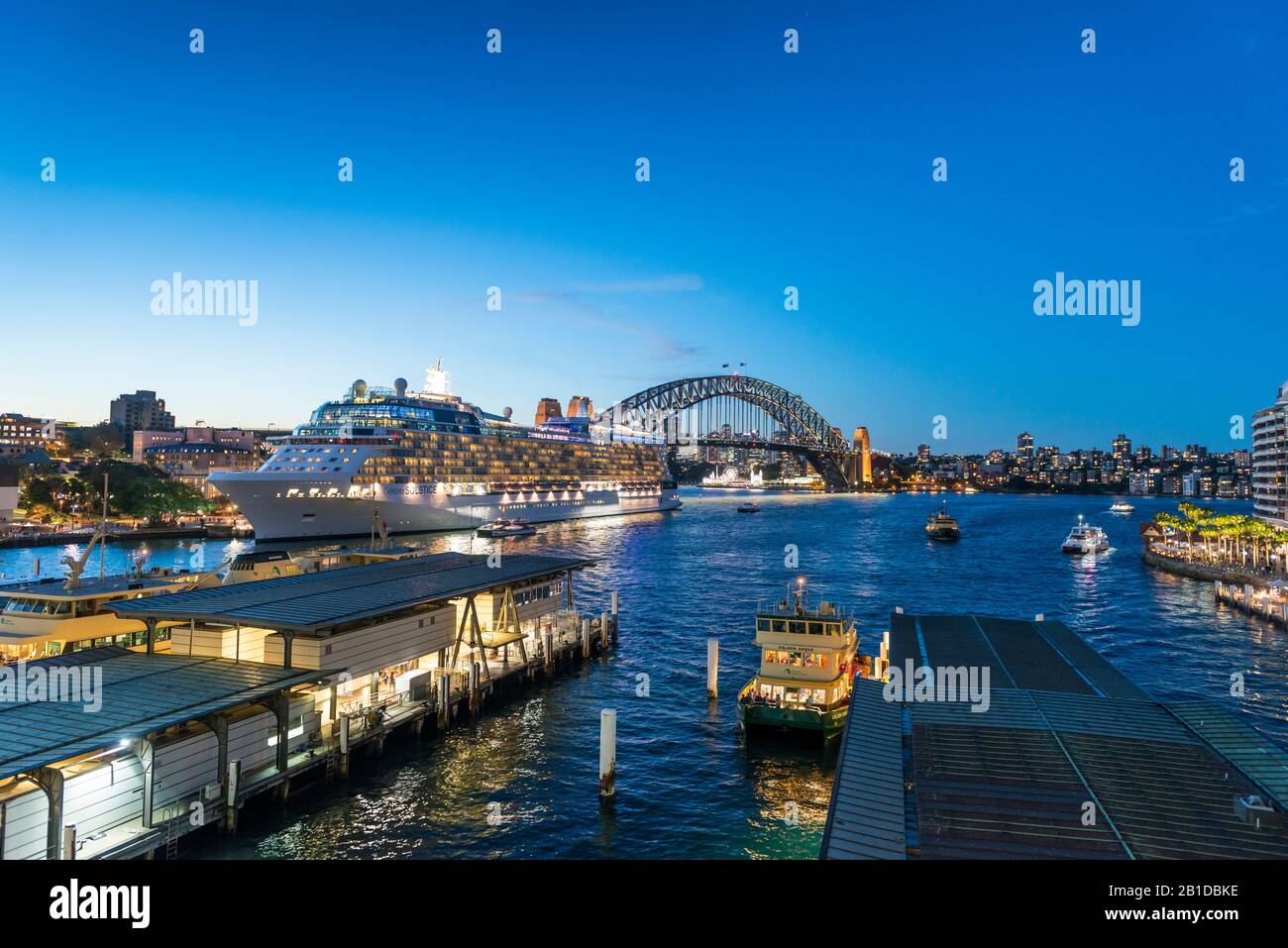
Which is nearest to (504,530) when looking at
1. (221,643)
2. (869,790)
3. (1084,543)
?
(1084,543)

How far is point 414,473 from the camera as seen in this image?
→ 92.2m

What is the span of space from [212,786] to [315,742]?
337cm

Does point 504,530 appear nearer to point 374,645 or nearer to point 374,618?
point 374,618

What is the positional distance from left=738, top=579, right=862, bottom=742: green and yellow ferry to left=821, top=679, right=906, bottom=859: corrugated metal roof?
16.9 feet

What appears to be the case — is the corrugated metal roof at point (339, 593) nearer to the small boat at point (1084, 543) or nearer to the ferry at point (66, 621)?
the ferry at point (66, 621)

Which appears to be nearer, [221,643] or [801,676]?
[221,643]

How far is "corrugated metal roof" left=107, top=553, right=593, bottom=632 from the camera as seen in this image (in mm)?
20750

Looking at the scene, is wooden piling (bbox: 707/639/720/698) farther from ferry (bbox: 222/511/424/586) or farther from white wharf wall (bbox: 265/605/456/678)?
ferry (bbox: 222/511/424/586)

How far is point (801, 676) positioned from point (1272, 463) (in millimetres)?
72887

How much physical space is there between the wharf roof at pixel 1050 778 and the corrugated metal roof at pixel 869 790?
3 centimetres

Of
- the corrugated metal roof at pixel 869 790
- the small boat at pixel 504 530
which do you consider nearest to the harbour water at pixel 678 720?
the corrugated metal roof at pixel 869 790

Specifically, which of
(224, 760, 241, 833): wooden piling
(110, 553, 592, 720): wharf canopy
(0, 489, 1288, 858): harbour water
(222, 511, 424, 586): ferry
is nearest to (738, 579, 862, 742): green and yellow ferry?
(0, 489, 1288, 858): harbour water

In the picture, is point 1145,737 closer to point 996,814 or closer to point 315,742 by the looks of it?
point 996,814

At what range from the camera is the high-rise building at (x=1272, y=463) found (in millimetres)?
71500
